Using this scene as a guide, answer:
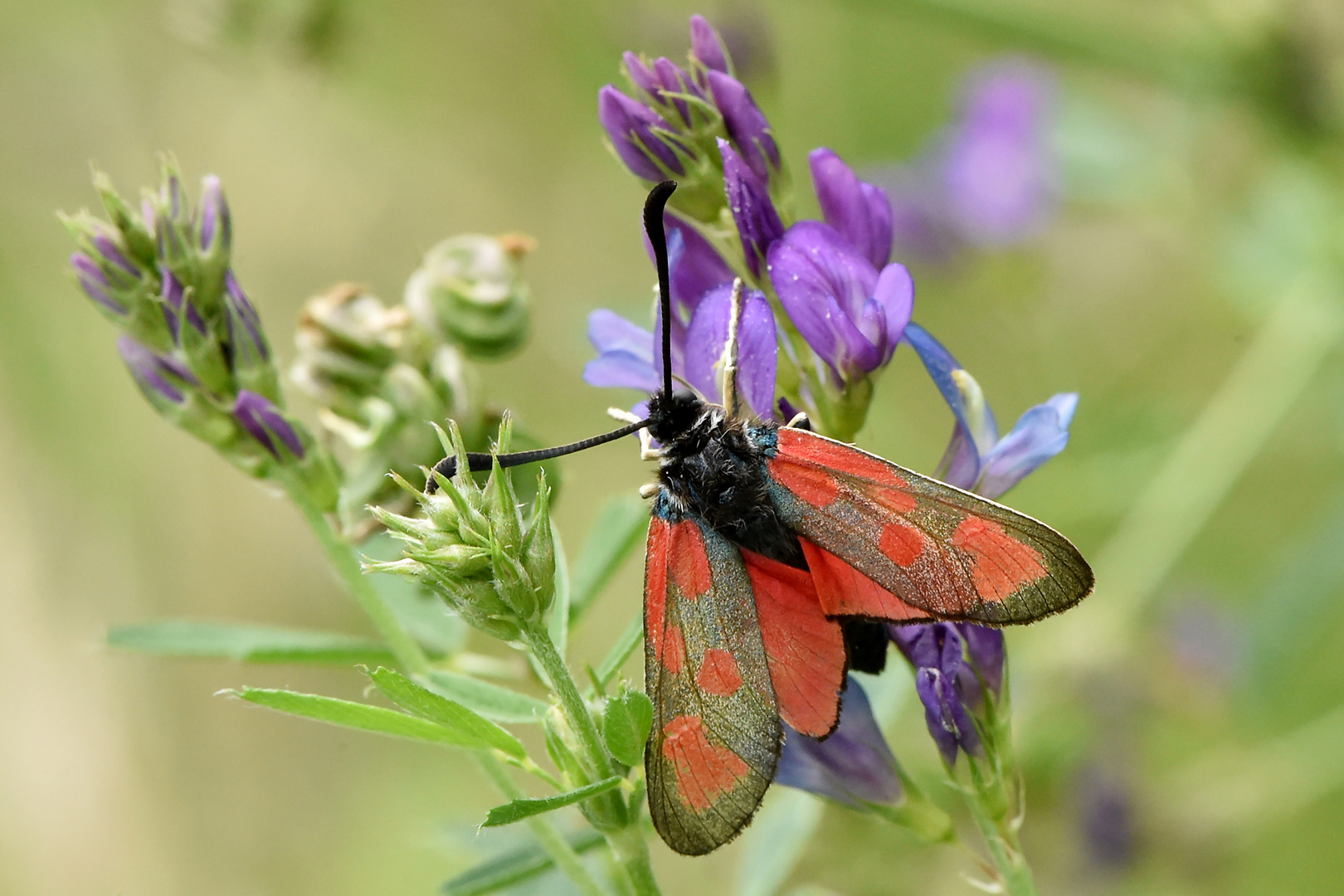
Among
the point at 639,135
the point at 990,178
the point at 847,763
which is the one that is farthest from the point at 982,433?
the point at 990,178

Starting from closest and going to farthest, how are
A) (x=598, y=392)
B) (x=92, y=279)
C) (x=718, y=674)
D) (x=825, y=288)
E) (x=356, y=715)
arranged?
(x=356, y=715) < (x=718, y=674) < (x=825, y=288) < (x=92, y=279) < (x=598, y=392)

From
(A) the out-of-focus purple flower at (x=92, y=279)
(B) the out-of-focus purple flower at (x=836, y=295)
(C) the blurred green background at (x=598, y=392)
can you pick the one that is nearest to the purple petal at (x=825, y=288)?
(B) the out-of-focus purple flower at (x=836, y=295)

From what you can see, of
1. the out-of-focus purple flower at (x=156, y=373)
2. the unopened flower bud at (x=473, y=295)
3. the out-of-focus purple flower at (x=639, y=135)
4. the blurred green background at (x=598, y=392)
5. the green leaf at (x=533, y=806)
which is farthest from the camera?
the blurred green background at (x=598, y=392)

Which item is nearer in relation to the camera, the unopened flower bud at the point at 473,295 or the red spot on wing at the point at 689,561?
the red spot on wing at the point at 689,561

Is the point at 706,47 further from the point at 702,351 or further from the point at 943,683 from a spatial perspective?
the point at 943,683

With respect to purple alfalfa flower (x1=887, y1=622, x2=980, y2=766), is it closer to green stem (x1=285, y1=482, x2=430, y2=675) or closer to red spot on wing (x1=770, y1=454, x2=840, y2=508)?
red spot on wing (x1=770, y1=454, x2=840, y2=508)

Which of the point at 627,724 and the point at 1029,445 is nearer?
the point at 627,724

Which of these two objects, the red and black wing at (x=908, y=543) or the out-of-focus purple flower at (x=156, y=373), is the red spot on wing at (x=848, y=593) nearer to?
Result: the red and black wing at (x=908, y=543)
